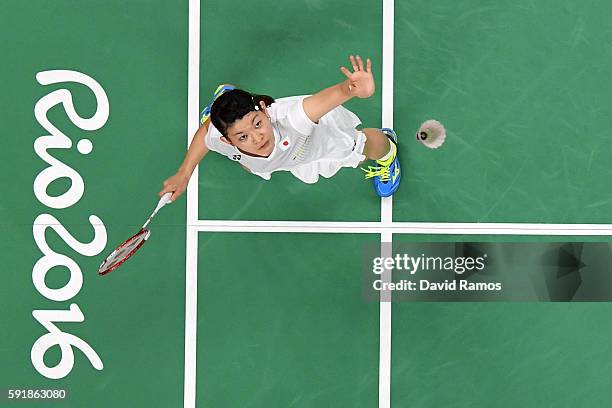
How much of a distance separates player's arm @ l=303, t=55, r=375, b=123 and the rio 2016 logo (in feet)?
4.45

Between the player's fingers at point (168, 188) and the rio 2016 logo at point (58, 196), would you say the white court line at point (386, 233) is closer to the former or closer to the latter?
the player's fingers at point (168, 188)

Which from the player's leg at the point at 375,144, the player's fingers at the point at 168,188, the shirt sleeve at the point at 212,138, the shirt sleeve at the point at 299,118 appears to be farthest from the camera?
the player's leg at the point at 375,144

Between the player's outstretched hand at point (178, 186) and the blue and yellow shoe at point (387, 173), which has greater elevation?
the blue and yellow shoe at point (387, 173)

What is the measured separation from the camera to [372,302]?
10.9 ft

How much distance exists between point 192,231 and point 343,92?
50.8 inches

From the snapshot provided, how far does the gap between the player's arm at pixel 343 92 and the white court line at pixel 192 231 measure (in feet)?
3.06

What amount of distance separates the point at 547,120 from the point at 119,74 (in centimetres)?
246

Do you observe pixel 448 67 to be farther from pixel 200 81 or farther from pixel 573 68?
pixel 200 81

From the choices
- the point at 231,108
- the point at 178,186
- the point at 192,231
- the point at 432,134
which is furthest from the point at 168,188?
the point at 432,134

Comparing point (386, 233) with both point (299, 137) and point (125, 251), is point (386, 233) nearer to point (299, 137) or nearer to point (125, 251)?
point (299, 137)

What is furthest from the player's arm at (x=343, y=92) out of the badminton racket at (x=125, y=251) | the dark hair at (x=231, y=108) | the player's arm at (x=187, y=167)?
the badminton racket at (x=125, y=251)

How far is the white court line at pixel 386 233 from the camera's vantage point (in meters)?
3.30

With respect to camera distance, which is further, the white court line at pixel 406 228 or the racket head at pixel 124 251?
the white court line at pixel 406 228

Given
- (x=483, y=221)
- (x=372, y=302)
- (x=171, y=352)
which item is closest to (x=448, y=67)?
(x=483, y=221)
